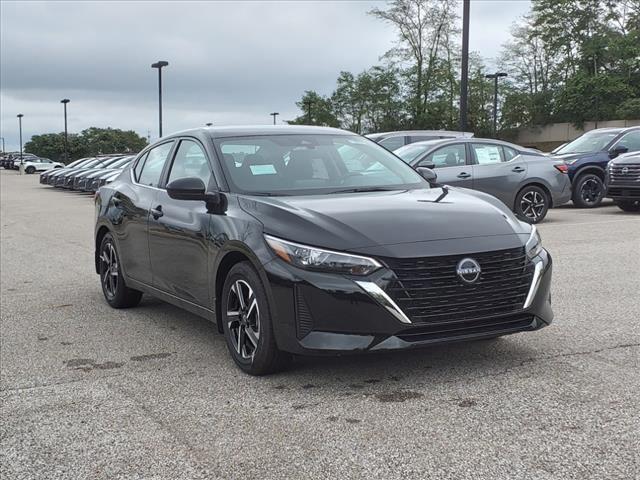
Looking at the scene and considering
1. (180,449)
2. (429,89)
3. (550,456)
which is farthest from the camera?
(429,89)

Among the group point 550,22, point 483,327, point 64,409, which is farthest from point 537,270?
point 550,22

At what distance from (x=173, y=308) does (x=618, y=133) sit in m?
13.0

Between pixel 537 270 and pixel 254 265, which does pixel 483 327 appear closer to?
pixel 537 270

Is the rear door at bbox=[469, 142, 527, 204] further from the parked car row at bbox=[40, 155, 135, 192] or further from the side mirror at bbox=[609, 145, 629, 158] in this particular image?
the parked car row at bbox=[40, 155, 135, 192]

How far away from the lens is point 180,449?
11.6 feet

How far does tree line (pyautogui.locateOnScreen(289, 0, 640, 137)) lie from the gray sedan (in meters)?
38.7

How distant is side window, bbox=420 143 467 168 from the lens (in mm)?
13609

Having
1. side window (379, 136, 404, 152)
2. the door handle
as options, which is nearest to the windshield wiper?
the door handle

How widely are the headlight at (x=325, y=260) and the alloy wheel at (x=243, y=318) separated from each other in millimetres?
394

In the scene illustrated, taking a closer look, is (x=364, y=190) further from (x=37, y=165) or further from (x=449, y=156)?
(x=37, y=165)

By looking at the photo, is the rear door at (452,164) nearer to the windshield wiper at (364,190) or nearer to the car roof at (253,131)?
the car roof at (253,131)

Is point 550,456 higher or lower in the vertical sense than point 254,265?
lower

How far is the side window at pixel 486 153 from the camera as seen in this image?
44.9 feet

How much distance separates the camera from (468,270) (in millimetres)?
4227
